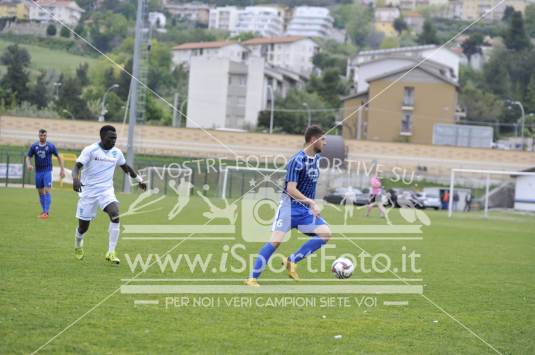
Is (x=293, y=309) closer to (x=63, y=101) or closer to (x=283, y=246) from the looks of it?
(x=283, y=246)

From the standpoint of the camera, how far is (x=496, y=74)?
80.8m

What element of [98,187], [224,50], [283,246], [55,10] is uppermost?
[224,50]

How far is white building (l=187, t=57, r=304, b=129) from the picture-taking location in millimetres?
88625

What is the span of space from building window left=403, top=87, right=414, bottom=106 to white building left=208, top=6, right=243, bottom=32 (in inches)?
3274

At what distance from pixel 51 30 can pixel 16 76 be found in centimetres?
3945

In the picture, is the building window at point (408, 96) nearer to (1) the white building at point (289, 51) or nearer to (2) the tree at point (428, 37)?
(2) the tree at point (428, 37)

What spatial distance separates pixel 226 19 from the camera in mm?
180875

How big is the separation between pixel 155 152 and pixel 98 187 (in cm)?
4877

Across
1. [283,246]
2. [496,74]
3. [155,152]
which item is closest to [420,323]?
[283,246]

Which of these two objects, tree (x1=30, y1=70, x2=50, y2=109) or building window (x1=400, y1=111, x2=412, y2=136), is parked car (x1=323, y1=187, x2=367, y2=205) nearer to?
tree (x1=30, y1=70, x2=50, y2=109)

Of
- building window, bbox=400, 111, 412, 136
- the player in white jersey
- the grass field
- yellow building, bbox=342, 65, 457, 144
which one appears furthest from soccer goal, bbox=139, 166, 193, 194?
building window, bbox=400, 111, 412, 136

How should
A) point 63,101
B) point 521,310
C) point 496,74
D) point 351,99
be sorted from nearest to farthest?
1. point 521,310
2. point 63,101
3. point 496,74
4. point 351,99

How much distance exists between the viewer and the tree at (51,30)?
89.9 feet

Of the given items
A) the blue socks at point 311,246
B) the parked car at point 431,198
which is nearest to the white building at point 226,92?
the parked car at point 431,198
